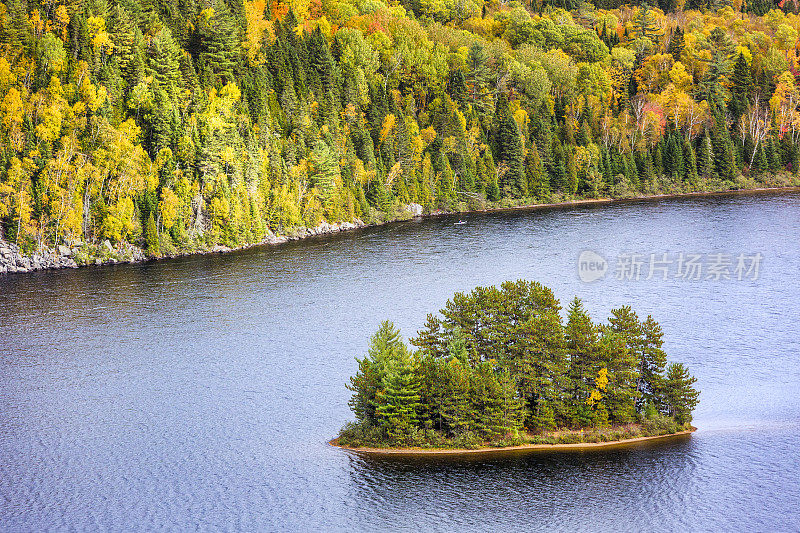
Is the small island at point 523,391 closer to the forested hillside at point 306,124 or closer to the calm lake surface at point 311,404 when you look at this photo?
the calm lake surface at point 311,404

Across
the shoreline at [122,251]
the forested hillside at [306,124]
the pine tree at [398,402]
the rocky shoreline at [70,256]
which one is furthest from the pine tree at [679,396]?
the rocky shoreline at [70,256]

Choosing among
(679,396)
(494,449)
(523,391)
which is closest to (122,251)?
(523,391)

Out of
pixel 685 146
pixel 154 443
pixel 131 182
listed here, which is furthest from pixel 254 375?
pixel 685 146

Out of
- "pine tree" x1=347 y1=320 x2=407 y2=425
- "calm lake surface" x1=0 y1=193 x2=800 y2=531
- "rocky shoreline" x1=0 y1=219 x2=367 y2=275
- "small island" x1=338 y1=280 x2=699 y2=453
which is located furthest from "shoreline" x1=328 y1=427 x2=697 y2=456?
"rocky shoreline" x1=0 y1=219 x2=367 y2=275

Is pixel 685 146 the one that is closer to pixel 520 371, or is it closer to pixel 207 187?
pixel 207 187

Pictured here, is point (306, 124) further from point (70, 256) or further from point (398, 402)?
point (398, 402)

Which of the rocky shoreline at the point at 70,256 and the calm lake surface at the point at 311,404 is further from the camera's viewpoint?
the rocky shoreline at the point at 70,256
